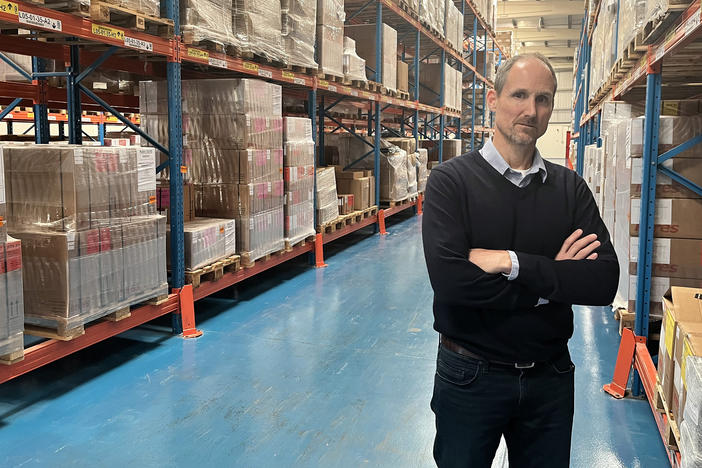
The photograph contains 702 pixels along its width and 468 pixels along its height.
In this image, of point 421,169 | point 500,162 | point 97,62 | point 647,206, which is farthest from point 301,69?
point 421,169

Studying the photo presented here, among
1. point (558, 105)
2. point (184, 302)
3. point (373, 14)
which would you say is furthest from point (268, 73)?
point (558, 105)

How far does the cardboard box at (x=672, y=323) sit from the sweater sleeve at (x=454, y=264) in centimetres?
151

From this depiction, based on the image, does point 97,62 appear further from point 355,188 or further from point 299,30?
point 355,188

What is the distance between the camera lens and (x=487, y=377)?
192 centimetres

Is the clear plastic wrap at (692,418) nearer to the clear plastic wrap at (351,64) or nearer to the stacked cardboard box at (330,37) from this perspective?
the stacked cardboard box at (330,37)

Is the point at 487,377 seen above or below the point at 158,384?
above

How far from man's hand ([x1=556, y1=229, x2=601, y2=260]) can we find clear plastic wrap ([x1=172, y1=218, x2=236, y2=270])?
4073mm

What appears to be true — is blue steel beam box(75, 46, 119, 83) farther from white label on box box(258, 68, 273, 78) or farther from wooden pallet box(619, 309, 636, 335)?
wooden pallet box(619, 309, 636, 335)

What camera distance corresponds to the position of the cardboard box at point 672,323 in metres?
2.99

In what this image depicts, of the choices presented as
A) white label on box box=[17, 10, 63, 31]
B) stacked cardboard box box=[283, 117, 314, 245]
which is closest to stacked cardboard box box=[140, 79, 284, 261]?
stacked cardboard box box=[283, 117, 314, 245]

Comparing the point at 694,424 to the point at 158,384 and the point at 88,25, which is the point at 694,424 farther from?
the point at 88,25

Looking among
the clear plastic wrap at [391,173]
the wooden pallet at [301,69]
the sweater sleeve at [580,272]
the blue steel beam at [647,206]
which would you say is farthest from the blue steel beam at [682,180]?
the clear plastic wrap at [391,173]

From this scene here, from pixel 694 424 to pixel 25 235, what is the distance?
3.99m

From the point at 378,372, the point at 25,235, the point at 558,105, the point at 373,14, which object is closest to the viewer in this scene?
the point at 25,235
